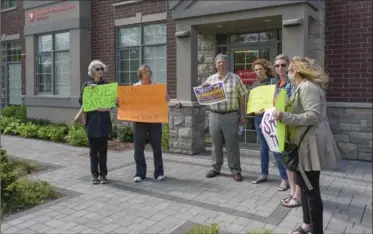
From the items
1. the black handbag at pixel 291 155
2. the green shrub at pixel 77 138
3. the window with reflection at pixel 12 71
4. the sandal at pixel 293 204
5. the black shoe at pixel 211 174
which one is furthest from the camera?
the window with reflection at pixel 12 71

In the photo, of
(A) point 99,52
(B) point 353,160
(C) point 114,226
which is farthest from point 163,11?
(C) point 114,226

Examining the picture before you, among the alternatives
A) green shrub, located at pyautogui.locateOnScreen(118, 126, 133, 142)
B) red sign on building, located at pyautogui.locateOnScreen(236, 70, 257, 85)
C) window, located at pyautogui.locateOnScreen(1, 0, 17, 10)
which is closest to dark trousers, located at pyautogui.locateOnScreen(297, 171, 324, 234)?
red sign on building, located at pyautogui.locateOnScreen(236, 70, 257, 85)

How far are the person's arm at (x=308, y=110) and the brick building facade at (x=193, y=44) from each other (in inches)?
142

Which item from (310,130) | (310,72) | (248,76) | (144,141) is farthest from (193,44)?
(310,130)

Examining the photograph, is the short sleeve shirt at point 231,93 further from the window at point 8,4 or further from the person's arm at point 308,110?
the window at point 8,4

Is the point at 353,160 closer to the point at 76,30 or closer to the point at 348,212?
the point at 348,212

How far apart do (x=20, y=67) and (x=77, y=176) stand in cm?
949

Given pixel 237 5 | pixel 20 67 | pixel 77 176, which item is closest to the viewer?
pixel 77 176

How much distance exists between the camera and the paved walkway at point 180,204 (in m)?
4.15

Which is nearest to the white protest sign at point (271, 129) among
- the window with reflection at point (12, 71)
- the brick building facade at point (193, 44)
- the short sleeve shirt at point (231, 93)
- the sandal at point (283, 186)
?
the sandal at point (283, 186)

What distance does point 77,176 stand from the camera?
249 inches

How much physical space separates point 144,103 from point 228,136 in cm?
146

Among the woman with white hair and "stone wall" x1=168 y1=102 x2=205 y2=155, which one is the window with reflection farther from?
the woman with white hair

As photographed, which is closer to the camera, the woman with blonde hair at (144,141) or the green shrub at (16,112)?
the woman with blonde hair at (144,141)
